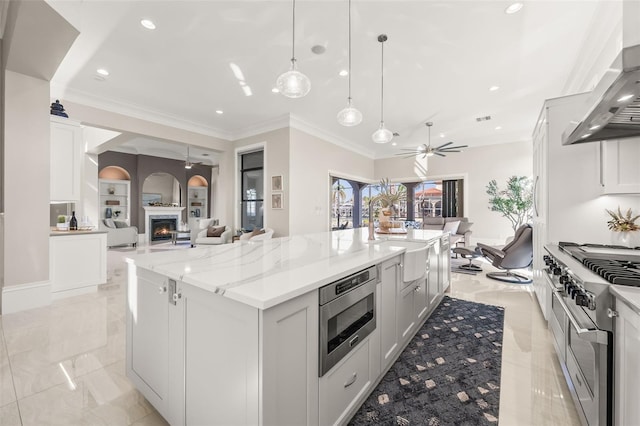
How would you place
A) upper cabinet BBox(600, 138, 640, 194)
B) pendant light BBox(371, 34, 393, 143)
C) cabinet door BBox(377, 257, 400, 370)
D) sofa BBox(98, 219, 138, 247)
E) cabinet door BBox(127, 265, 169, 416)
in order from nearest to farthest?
1. cabinet door BBox(127, 265, 169, 416)
2. cabinet door BBox(377, 257, 400, 370)
3. upper cabinet BBox(600, 138, 640, 194)
4. pendant light BBox(371, 34, 393, 143)
5. sofa BBox(98, 219, 138, 247)

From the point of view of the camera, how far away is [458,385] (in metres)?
1.77

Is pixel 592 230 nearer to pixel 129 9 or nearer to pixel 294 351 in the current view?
pixel 294 351

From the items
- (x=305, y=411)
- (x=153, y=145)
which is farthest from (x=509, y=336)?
(x=153, y=145)

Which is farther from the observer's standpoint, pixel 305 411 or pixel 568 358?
pixel 568 358

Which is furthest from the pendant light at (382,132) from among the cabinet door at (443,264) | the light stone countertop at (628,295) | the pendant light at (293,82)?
the light stone countertop at (628,295)

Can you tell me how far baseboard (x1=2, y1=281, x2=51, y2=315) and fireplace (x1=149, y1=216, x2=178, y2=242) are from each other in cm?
695

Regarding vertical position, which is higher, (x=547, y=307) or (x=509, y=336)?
(x=547, y=307)

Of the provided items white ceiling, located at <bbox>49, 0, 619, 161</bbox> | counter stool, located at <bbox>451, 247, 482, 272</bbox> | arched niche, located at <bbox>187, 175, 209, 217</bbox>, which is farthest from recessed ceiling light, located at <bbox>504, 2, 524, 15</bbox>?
arched niche, located at <bbox>187, 175, 209, 217</bbox>

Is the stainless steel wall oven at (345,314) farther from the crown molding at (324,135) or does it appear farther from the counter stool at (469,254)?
the crown molding at (324,135)

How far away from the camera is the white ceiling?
2498 mm

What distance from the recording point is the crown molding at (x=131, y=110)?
4.13 meters

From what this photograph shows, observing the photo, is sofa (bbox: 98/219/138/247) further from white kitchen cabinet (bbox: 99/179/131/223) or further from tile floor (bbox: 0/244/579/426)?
tile floor (bbox: 0/244/579/426)

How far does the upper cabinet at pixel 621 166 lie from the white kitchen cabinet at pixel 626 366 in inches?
59.6

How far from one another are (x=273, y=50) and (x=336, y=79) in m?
1.05
